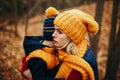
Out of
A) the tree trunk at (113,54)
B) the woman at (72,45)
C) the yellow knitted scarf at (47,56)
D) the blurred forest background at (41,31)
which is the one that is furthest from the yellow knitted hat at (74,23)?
the tree trunk at (113,54)

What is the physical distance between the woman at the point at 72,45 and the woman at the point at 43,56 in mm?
99

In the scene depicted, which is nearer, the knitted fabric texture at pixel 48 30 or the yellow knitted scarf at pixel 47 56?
the yellow knitted scarf at pixel 47 56

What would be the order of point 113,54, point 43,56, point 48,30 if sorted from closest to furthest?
point 43,56 → point 48,30 → point 113,54

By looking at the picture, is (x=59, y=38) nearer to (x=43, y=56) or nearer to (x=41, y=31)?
(x=43, y=56)

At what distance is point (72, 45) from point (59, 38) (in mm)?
189

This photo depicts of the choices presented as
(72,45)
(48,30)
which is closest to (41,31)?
(48,30)

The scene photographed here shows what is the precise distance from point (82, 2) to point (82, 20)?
439 inches

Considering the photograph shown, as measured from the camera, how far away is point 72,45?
12.9 feet

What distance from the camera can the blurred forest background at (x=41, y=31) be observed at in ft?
24.0

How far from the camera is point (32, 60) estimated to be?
390 cm

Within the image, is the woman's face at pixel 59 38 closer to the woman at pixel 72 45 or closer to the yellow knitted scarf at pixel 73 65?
the woman at pixel 72 45

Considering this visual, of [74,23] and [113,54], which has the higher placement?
[74,23]

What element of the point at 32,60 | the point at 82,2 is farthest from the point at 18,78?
the point at 82,2

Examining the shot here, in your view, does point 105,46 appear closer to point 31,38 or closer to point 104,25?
point 104,25
